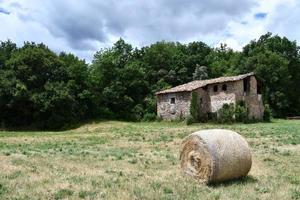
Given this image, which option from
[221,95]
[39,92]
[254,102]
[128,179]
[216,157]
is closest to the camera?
[216,157]

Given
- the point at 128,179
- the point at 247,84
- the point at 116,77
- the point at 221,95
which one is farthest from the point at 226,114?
the point at 128,179

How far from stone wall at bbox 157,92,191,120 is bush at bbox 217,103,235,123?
408 cm

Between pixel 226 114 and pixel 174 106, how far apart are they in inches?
280

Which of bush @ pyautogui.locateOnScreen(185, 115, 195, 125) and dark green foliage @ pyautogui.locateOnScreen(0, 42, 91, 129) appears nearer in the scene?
dark green foliage @ pyautogui.locateOnScreen(0, 42, 91, 129)

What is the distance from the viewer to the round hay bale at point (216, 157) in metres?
10.4

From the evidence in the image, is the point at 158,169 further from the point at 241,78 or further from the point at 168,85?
the point at 168,85

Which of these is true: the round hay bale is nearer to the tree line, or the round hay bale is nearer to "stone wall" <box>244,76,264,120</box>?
the tree line

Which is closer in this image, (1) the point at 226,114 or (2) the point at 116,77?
(1) the point at 226,114

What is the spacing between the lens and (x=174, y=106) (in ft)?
158

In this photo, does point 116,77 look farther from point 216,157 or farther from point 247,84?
point 216,157

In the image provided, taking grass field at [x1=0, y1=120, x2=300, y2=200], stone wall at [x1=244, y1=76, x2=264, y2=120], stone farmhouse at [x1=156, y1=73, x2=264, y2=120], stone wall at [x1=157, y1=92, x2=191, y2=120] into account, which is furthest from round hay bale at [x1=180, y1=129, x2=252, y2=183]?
stone wall at [x1=244, y1=76, x2=264, y2=120]

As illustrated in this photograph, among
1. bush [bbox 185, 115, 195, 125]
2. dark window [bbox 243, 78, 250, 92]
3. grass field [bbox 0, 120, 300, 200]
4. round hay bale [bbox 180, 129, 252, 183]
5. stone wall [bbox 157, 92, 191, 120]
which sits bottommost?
grass field [bbox 0, 120, 300, 200]

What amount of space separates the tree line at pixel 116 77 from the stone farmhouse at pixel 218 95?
318cm

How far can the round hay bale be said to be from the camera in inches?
410
